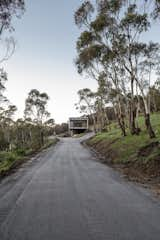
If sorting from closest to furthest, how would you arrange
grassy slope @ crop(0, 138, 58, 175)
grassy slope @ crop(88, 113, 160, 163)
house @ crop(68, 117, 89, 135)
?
grassy slope @ crop(88, 113, 160, 163), grassy slope @ crop(0, 138, 58, 175), house @ crop(68, 117, 89, 135)

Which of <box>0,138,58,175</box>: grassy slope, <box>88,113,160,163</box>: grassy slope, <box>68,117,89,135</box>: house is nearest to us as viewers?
<box>88,113,160,163</box>: grassy slope

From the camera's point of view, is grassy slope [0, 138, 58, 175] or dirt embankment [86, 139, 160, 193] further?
grassy slope [0, 138, 58, 175]

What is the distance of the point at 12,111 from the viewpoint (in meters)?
58.1

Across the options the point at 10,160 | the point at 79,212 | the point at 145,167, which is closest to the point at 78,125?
the point at 10,160

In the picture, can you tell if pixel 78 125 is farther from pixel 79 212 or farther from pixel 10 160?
pixel 79 212

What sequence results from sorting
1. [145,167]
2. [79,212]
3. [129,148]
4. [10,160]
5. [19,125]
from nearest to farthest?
[79,212] → [145,167] → [129,148] → [10,160] → [19,125]

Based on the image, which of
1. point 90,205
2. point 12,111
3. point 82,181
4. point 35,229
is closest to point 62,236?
point 35,229

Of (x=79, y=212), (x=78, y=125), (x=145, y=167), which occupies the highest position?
(x=78, y=125)

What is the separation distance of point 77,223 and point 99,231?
0.60 meters

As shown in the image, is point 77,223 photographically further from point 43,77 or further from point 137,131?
point 43,77

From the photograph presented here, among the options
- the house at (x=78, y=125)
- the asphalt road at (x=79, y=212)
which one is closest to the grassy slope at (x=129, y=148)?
the asphalt road at (x=79, y=212)

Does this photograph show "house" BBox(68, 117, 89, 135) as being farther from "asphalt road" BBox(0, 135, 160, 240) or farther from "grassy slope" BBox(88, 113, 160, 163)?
"asphalt road" BBox(0, 135, 160, 240)

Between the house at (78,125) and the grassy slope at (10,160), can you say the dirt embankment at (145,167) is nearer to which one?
the grassy slope at (10,160)

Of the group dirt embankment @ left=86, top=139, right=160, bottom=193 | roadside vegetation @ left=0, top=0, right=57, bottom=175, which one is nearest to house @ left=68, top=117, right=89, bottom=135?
roadside vegetation @ left=0, top=0, right=57, bottom=175
